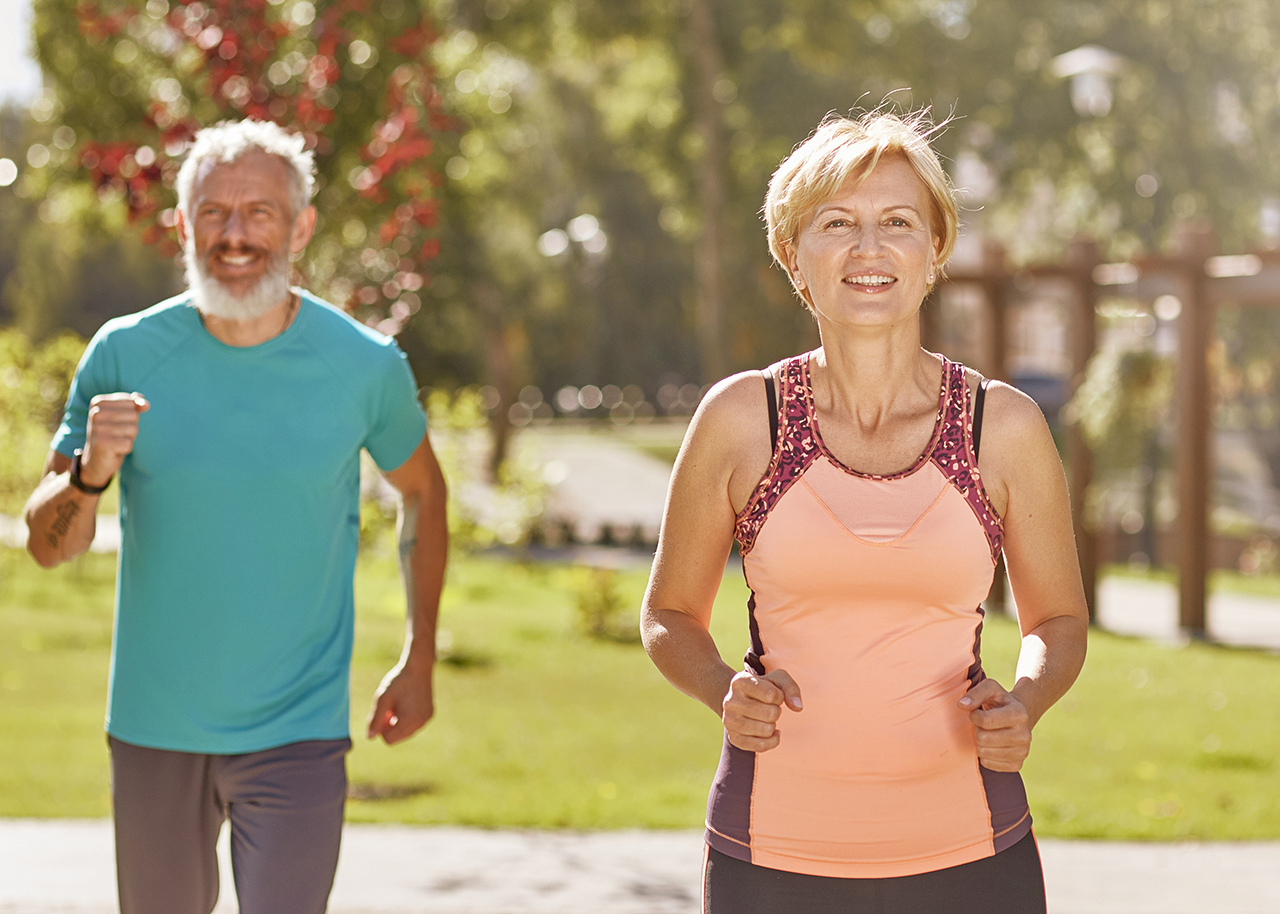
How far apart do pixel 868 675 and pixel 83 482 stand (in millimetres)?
1509

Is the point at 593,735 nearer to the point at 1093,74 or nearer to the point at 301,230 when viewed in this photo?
the point at 301,230

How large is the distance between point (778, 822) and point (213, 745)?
3.82 feet

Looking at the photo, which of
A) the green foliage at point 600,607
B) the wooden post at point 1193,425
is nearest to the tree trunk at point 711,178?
the green foliage at point 600,607

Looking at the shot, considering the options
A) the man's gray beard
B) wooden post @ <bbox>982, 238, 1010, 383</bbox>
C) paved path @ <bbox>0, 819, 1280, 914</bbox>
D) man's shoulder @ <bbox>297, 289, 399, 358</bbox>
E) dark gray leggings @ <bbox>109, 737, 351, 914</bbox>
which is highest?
wooden post @ <bbox>982, 238, 1010, 383</bbox>

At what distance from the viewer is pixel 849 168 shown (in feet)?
7.48

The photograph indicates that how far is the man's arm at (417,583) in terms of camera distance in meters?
3.25

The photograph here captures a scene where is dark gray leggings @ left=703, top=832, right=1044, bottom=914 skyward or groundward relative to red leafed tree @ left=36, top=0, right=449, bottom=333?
groundward

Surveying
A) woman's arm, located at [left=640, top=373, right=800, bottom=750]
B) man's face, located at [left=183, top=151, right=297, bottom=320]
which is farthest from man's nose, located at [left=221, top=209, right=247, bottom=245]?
woman's arm, located at [left=640, top=373, right=800, bottom=750]

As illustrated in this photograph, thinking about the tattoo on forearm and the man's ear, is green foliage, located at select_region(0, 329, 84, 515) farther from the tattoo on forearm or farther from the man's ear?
the tattoo on forearm

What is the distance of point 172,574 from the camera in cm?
291

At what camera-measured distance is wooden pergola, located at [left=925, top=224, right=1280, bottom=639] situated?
507 inches

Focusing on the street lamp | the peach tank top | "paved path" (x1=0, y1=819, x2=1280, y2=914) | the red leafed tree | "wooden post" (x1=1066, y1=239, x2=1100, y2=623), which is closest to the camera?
the peach tank top

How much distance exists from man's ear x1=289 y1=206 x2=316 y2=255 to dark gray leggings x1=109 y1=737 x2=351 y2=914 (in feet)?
3.30

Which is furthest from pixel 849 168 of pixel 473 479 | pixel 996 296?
pixel 996 296
